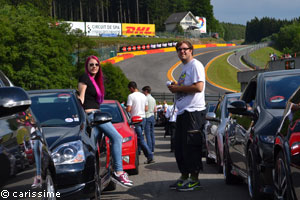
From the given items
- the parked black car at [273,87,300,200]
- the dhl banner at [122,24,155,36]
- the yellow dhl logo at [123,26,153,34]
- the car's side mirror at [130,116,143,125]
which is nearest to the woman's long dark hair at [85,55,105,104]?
the parked black car at [273,87,300,200]

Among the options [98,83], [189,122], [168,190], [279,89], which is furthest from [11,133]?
[168,190]

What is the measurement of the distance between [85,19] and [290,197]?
7212 inches

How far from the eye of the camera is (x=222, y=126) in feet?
34.9

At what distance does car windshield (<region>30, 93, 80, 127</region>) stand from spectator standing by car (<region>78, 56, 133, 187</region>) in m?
0.32

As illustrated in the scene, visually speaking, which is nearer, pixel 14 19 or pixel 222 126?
pixel 222 126

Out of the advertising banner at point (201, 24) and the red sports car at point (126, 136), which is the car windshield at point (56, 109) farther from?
the advertising banner at point (201, 24)

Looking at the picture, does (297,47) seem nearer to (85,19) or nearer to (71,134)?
(85,19)

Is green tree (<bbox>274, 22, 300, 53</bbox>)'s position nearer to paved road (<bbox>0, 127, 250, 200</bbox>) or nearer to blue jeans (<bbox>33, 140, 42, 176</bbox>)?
paved road (<bbox>0, 127, 250, 200</bbox>)

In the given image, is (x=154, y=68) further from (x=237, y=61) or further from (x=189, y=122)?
(x=189, y=122)

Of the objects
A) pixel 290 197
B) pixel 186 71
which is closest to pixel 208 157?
pixel 186 71

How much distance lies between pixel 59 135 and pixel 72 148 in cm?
24

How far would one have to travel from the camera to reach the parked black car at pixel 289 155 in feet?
15.7

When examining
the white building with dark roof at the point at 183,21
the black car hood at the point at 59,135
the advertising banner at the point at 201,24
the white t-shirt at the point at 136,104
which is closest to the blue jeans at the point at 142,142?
the white t-shirt at the point at 136,104

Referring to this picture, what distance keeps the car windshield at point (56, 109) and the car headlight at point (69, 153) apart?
A: 0.73m
